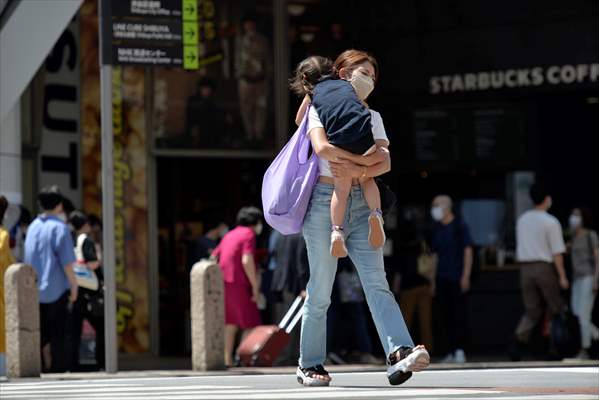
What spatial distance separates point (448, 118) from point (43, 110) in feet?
15.5

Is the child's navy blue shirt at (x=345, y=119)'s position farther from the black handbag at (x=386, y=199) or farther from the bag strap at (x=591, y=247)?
the bag strap at (x=591, y=247)

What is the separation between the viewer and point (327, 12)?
1925 centimetres

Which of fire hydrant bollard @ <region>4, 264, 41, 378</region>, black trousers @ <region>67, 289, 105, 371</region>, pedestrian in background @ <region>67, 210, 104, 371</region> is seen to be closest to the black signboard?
fire hydrant bollard @ <region>4, 264, 41, 378</region>

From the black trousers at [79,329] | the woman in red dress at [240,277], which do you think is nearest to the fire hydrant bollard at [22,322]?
the black trousers at [79,329]

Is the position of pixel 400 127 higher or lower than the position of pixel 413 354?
higher

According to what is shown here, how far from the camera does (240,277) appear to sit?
586 inches

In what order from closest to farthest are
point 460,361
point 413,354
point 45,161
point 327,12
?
point 413,354 < point 460,361 < point 45,161 < point 327,12

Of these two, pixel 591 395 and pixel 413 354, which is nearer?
pixel 591 395

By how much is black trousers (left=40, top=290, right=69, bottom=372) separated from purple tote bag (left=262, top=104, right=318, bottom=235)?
220 inches

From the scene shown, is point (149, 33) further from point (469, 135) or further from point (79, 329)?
point (469, 135)

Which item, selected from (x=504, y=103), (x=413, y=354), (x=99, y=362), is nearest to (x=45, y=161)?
(x=99, y=362)

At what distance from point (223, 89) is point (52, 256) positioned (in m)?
5.82

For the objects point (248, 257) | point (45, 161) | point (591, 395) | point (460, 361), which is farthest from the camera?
point (45, 161)

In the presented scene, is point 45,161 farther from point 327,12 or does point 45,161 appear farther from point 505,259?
point 505,259
